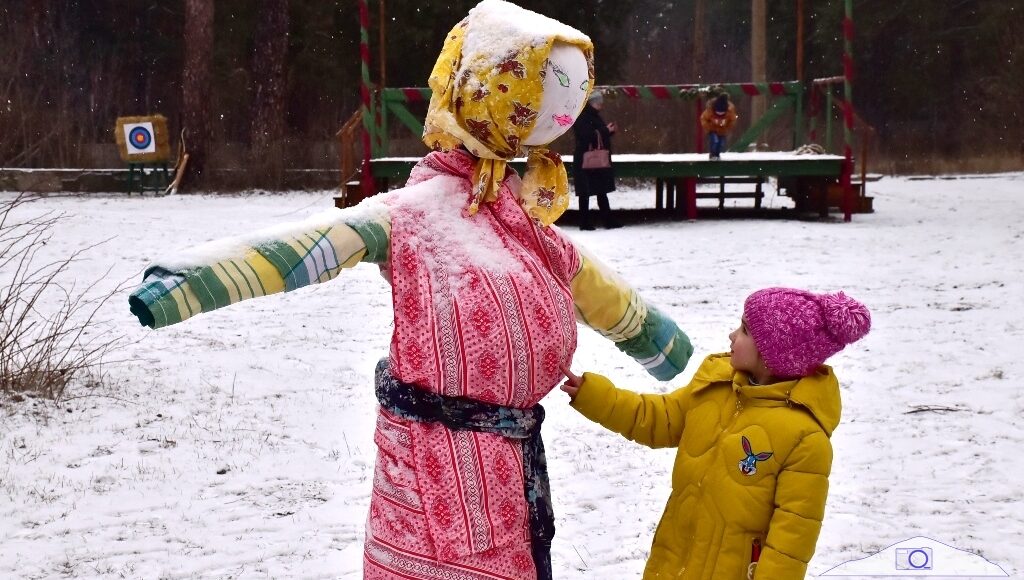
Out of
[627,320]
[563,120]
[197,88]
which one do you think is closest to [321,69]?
[197,88]

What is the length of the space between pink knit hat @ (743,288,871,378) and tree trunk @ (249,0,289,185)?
58.7 feet

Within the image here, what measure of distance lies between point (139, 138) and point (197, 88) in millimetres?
1414

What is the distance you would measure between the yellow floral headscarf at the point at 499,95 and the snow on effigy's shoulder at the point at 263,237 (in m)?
0.20

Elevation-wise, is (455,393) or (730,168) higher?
(730,168)

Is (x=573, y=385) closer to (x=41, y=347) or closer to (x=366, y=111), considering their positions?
(x=41, y=347)

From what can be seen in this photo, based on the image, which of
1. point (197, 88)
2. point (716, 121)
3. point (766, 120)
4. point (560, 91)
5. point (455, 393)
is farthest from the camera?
point (197, 88)

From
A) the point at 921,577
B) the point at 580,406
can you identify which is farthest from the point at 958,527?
the point at 580,406

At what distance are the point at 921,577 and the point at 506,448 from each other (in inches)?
92.4

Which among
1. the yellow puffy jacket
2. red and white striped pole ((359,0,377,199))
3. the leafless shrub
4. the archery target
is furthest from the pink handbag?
the yellow puffy jacket

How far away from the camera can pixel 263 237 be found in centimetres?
221

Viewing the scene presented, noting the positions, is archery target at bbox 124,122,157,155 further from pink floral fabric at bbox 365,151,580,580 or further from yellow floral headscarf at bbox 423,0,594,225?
pink floral fabric at bbox 365,151,580,580

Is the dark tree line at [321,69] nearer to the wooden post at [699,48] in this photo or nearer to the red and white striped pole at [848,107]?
the wooden post at [699,48]

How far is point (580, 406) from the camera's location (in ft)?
8.90

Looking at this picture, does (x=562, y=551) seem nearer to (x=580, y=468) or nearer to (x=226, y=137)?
(x=580, y=468)
